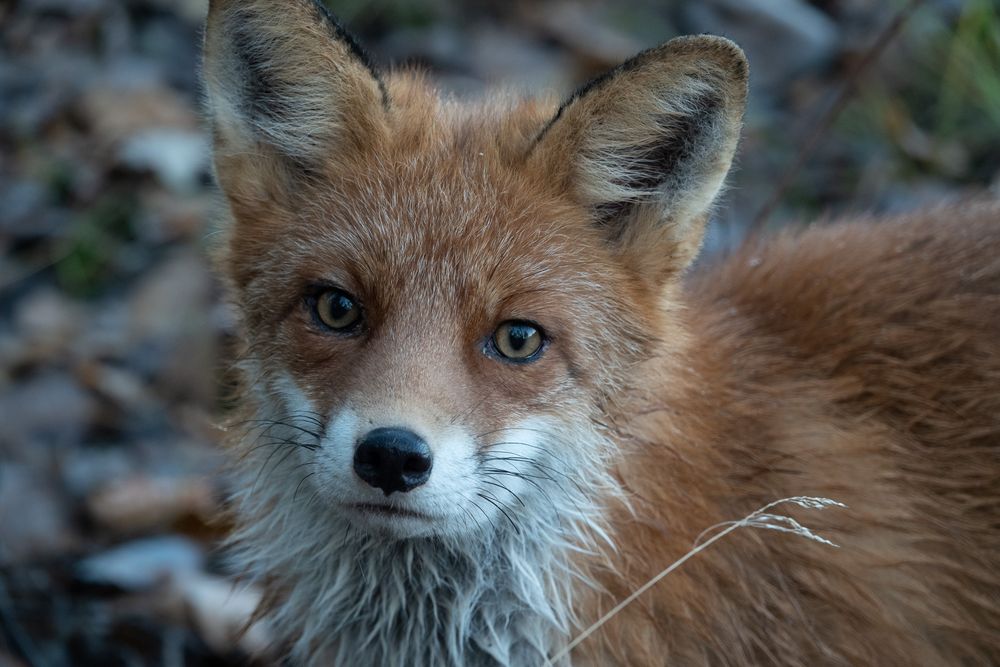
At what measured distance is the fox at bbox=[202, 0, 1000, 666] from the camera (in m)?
3.76

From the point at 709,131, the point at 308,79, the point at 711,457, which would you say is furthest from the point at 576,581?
the point at 308,79

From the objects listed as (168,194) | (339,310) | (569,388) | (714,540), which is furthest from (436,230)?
(168,194)

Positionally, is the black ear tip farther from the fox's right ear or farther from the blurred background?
the blurred background

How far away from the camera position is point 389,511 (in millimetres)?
3504

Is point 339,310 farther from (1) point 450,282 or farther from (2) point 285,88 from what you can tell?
(2) point 285,88

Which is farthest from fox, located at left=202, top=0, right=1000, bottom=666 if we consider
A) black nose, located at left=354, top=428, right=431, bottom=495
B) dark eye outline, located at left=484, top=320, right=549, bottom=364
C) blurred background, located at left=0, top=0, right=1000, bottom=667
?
blurred background, located at left=0, top=0, right=1000, bottom=667

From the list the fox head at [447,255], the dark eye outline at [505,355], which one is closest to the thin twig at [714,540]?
the fox head at [447,255]

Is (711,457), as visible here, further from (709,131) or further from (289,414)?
(289,414)

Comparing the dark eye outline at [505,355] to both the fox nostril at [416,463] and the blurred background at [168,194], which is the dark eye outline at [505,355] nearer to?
the fox nostril at [416,463]

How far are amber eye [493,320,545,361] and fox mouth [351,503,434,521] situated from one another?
644mm

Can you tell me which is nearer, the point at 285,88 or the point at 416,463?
the point at 416,463

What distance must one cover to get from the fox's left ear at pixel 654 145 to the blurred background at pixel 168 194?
2.45ft

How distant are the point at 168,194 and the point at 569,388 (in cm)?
557

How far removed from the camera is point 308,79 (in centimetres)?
409
